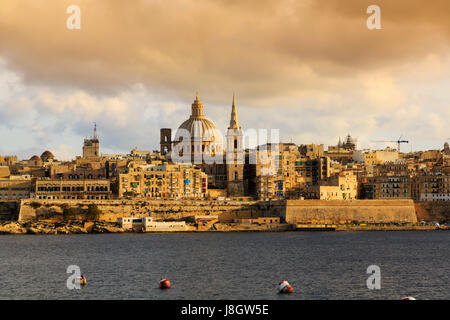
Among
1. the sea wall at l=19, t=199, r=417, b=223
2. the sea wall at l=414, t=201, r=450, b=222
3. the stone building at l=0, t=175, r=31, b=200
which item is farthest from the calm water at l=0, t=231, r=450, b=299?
the stone building at l=0, t=175, r=31, b=200

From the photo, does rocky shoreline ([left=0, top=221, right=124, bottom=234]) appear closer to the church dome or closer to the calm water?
the calm water

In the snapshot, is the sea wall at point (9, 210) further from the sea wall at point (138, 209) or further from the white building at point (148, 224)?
the white building at point (148, 224)

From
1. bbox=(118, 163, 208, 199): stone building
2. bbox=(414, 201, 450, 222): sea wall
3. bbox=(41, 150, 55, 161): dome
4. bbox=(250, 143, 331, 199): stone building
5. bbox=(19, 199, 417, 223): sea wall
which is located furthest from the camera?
bbox=(41, 150, 55, 161): dome

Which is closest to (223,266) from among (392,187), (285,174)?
(392,187)

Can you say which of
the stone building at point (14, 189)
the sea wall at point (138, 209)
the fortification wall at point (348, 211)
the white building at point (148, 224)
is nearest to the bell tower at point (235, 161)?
the sea wall at point (138, 209)

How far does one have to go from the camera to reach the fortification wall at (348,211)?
7875 centimetres

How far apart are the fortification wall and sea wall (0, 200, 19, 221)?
30.0 metres

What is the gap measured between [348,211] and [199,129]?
3362cm

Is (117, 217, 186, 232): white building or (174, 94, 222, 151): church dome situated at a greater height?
(174, 94, 222, 151): church dome

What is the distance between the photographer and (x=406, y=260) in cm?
4419

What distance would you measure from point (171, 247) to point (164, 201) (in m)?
28.1

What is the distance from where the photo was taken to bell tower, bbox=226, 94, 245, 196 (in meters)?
94.1

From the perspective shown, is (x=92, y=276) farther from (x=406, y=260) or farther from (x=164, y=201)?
(x=164, y=201)
